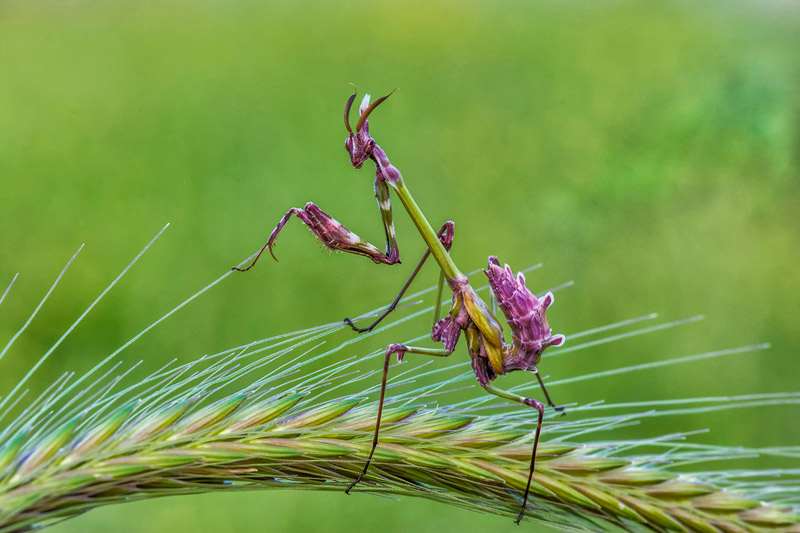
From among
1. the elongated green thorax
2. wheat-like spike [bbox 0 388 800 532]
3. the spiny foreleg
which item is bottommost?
wheat-like spike [bbox 0 388 800 532]

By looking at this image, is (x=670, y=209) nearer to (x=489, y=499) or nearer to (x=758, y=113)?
(x=758, y=113)

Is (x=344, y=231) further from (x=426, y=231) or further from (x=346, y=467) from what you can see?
(x=346, y=467)

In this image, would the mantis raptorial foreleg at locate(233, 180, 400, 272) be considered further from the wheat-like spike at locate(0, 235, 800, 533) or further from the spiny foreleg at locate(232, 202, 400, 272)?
the wheat-like spike at locate(0, 235, 800, 533)

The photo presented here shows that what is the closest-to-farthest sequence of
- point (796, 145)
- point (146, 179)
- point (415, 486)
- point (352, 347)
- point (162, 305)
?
point (415, 486)
point (352, 347)
point (162, 305)
point (146, 179)
point (796, 145)

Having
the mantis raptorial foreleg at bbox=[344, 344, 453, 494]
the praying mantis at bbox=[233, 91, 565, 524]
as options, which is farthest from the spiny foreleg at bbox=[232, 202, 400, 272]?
the mantis raptorial foreleg at bbox=[344, 344, 453, 494]

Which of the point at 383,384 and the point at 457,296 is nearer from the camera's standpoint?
the point at 383,384

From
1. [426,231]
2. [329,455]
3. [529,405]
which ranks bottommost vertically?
[329,455]

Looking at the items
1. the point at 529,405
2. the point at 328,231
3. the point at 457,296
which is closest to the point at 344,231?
the point at 328,231

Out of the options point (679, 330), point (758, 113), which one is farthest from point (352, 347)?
point (758, 113)

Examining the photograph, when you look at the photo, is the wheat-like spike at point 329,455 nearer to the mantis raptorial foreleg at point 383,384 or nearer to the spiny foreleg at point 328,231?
the mantis raptorial foreleg at point 383,384
